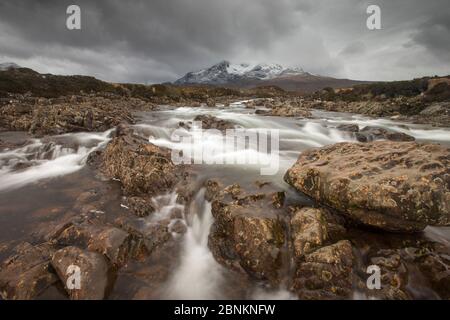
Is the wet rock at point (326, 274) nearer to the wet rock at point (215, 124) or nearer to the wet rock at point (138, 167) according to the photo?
the wet rock at point (138, 167)

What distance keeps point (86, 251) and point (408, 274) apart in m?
5.97

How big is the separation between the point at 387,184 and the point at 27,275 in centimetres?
689

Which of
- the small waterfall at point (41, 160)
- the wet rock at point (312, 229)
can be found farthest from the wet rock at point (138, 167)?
the wet rock at point (312, 229)

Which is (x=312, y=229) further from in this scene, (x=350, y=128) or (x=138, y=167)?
(x=350, y=128)

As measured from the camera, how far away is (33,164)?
35.8 feet

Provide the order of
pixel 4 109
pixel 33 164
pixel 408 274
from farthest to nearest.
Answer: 1. pixel 4 109
2. pixel 33 164
3. pixel 408 274

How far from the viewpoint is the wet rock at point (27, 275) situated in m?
4.31

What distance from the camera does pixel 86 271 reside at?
458 cm

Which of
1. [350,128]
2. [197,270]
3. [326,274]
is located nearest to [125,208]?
[197,270]

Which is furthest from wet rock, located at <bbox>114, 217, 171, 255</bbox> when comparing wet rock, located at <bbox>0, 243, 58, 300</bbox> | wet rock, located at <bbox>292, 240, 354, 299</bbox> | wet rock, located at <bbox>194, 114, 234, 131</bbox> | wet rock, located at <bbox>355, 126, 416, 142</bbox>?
wet rock, located at <bbox>355, 126, 416, 142</bbox>

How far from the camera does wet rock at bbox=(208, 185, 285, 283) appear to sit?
16.6 feet
